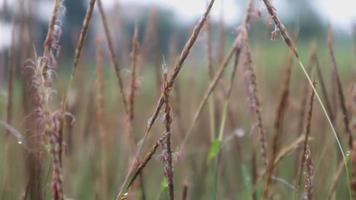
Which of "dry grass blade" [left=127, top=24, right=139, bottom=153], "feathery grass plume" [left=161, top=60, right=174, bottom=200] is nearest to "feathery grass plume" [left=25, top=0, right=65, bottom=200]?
"feathery grass plume" [left=161, top=60, right=174, bottom=200]

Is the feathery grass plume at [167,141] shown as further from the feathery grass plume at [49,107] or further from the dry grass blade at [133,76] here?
the dry grass blade at [133,76]

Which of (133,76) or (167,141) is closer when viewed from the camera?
(167,141)

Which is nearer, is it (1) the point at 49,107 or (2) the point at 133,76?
(1) the point at 49,107

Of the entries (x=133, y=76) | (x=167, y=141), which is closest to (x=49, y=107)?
(x=167, y=141)

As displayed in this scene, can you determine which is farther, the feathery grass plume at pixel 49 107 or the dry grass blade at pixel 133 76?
the dry grass blade at pixel 133 76

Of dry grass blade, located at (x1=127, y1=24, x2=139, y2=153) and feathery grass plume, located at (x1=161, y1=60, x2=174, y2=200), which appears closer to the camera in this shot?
feathery grass plume, located at (x1=161, y1=60, x2=174, y2=200)

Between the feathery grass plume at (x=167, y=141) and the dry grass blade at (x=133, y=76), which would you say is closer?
the feathery grass plume at (x=167, y=141)

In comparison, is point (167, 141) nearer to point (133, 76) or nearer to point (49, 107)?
point (49, 107)

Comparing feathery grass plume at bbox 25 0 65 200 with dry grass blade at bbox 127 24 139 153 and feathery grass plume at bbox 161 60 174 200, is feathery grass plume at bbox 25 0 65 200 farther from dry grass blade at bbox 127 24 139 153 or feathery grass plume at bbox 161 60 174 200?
dry grass blade at bbox 127 24 139 153

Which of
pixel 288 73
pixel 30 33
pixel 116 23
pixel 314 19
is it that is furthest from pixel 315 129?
pixel 314 19

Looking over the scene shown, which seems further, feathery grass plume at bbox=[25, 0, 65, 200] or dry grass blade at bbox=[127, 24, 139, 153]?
dry grass blade at bbox=[127, 24, 139, 153]

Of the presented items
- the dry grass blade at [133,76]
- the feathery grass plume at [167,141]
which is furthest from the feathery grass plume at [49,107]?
the dry grass blade at [133,76]
